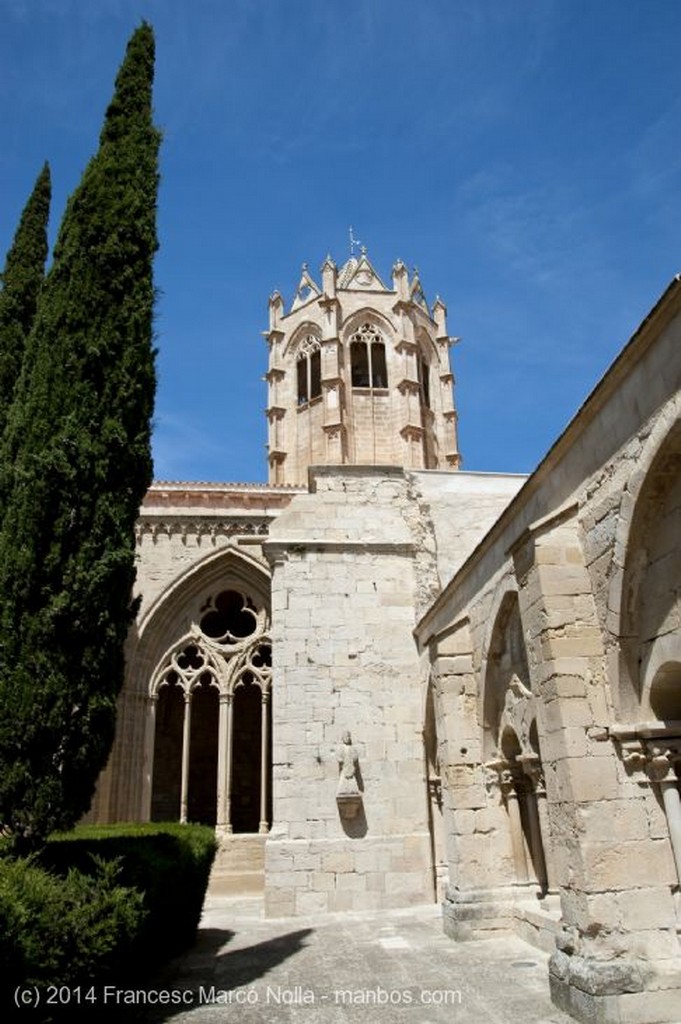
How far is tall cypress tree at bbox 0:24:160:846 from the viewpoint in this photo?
490 cm

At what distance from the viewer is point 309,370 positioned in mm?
Result: 26312

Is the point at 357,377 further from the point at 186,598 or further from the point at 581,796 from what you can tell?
the point at 581,796

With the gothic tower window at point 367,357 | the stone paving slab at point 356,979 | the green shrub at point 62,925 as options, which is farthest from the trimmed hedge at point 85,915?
Answer: the gothic tower window at point 367,357

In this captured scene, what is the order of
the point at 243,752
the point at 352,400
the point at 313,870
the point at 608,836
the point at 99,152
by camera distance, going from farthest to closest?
the point at 352,400, the point at 243,752, the point at 313,870, the point at 99,152, the point at 608,836

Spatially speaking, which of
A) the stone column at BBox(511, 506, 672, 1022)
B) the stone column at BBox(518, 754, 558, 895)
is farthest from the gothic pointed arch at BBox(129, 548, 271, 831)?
the stone column at BBox(511, 506, 672, 1022)

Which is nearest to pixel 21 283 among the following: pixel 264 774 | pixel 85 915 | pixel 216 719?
pixel 85 915

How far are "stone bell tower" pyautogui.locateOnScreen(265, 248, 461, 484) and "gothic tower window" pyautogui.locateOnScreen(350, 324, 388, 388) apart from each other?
0.04 metres

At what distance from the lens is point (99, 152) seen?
6.92 meters

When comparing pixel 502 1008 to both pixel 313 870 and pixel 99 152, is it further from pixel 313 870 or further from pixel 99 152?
pixel 99 152

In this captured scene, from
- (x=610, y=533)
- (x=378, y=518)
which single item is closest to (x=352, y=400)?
(x=378, y=518)

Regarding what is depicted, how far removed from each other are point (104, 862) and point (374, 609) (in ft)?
19.5

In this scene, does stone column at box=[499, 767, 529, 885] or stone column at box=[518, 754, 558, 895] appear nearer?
stone column at box=[518, 754, 558, 895]

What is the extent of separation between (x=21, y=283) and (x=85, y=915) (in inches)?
318

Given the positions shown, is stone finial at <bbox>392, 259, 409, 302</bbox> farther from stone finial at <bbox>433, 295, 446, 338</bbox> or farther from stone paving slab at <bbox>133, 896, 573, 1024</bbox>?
stone paving slab at <bbox>133, 896, 573, 1024</bbox>
